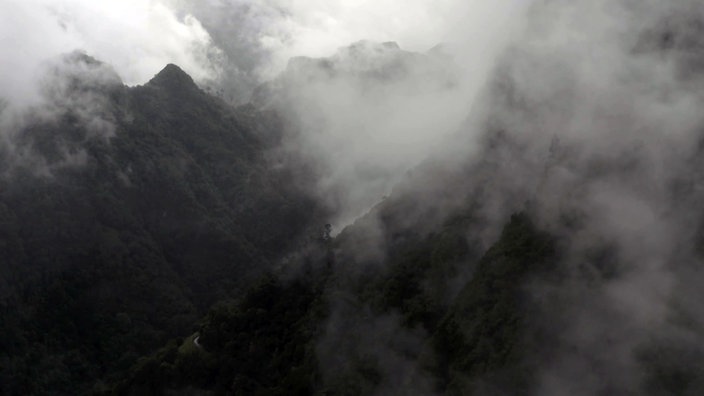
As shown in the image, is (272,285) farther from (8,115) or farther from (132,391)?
(8,115)

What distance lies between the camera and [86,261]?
117000 mm

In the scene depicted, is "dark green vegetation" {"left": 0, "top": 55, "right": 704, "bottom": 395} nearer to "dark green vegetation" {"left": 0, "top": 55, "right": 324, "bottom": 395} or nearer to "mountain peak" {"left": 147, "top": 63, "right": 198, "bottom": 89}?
"dark green vegetation" {"left": 0, "top": 55, "right": 324, "bottom": 395}

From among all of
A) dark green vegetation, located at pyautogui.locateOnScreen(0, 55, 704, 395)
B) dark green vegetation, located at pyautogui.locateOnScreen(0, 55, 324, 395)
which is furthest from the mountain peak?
dark green vegetation, located at pyautogui.locateOnScreen(0, 55, 704, 395)

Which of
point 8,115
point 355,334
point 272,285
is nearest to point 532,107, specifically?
point 355,334

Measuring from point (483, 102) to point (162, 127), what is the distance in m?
77.0

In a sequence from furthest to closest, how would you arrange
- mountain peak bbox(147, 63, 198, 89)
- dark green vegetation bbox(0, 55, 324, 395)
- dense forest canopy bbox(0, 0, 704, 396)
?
mountain peak bbox(147, 63, 198, 89), dark green vegetation bbox(0, 55, 324, 395), dense forest canopy bbox(0, 0, 704, 396)

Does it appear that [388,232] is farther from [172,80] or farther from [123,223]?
[172,80]

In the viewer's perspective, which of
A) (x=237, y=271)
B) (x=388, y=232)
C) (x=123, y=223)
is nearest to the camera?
(x=388, y=232)

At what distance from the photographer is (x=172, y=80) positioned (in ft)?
509

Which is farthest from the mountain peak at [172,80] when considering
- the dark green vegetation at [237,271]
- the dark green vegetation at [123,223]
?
the dark green vegetation at [237,271]

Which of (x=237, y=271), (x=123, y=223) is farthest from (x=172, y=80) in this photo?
(x=237, y=271)

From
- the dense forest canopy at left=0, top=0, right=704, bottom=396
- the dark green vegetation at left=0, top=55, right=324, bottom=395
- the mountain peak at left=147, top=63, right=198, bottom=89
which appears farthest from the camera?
the mountain peak at left=147, top=63, right=198, bottom=89

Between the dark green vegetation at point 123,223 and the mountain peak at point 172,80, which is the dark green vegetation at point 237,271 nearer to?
the dark green vegetation at point 123,223

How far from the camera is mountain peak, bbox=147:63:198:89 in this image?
15462 centimetres
